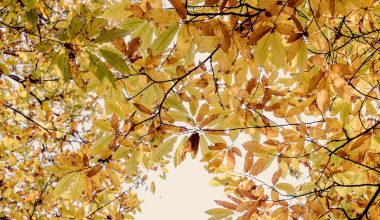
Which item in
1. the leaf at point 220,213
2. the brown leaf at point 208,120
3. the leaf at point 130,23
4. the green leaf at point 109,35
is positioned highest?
the leaf at point 130,23

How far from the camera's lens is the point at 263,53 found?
1.05 m

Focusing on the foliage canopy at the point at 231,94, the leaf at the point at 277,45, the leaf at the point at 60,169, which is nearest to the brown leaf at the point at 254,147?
the foliage canopy at the point at 231,94

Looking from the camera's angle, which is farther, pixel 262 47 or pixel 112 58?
pixel 262 47

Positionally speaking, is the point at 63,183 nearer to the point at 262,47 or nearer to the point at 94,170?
the point at 94,170

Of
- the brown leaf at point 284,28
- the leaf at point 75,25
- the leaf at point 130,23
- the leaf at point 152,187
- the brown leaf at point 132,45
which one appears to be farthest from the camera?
the leaf at point 152,187

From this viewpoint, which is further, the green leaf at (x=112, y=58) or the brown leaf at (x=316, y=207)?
the brown leaf at (x=316, y=207)

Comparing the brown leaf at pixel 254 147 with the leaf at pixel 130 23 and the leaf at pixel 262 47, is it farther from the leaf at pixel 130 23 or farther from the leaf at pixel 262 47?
the leaf at pixel 130 23

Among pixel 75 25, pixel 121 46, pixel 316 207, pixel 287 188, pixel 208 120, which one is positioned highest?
pixel 121 46

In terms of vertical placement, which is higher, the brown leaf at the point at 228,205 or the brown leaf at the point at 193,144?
the brown leaf at the point at 193,144

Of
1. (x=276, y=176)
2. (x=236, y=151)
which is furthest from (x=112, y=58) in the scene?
(x=276, y=176)

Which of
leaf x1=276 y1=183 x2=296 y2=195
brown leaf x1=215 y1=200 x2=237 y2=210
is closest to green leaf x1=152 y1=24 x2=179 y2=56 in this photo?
brown leaf x1=215 y1=200 x2=237 y2=210

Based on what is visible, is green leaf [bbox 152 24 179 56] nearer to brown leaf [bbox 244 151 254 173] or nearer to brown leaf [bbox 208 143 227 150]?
brown leaf [bbox 208 143 227 150]

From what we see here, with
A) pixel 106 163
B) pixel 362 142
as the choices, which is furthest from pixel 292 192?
pixel 106 163

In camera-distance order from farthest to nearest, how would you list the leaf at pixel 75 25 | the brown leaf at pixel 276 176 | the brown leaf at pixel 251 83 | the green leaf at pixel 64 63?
the brown leaf at pixel 276 176, the brown leaf at pixel 251 83, the green leaf at pixel 64 63, the leaf at pixel 75 25
